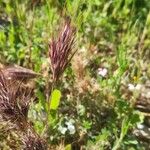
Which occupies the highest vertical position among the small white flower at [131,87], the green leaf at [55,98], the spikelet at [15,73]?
the spikelet at [15,73]

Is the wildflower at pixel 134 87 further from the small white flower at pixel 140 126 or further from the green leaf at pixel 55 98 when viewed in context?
the green leaf at pixel 55 98

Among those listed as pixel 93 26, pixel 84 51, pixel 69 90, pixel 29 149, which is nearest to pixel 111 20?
pixel 93 26

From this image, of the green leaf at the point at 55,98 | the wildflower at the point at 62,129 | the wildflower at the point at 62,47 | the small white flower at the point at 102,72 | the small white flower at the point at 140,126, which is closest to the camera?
the wildflower at the point at 62,47

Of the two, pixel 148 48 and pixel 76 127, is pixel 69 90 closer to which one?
pixel 76 127

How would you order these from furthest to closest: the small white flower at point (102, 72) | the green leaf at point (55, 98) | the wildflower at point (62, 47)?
1. the small white flower at point (102, 72)
2. the green leaf at point (55, 98)
3. the wildflower at point (62, 47)

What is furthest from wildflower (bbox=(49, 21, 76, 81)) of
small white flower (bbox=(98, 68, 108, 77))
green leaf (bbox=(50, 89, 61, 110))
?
small white flower (bbox=(98, 68, 108, 77))

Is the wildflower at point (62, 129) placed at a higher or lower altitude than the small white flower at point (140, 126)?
lower

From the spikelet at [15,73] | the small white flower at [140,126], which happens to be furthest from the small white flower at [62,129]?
the small white flower at [140,126]

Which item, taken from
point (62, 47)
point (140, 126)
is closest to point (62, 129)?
point (140, 126)

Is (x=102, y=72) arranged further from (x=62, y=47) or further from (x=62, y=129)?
(x=62, y=47)
